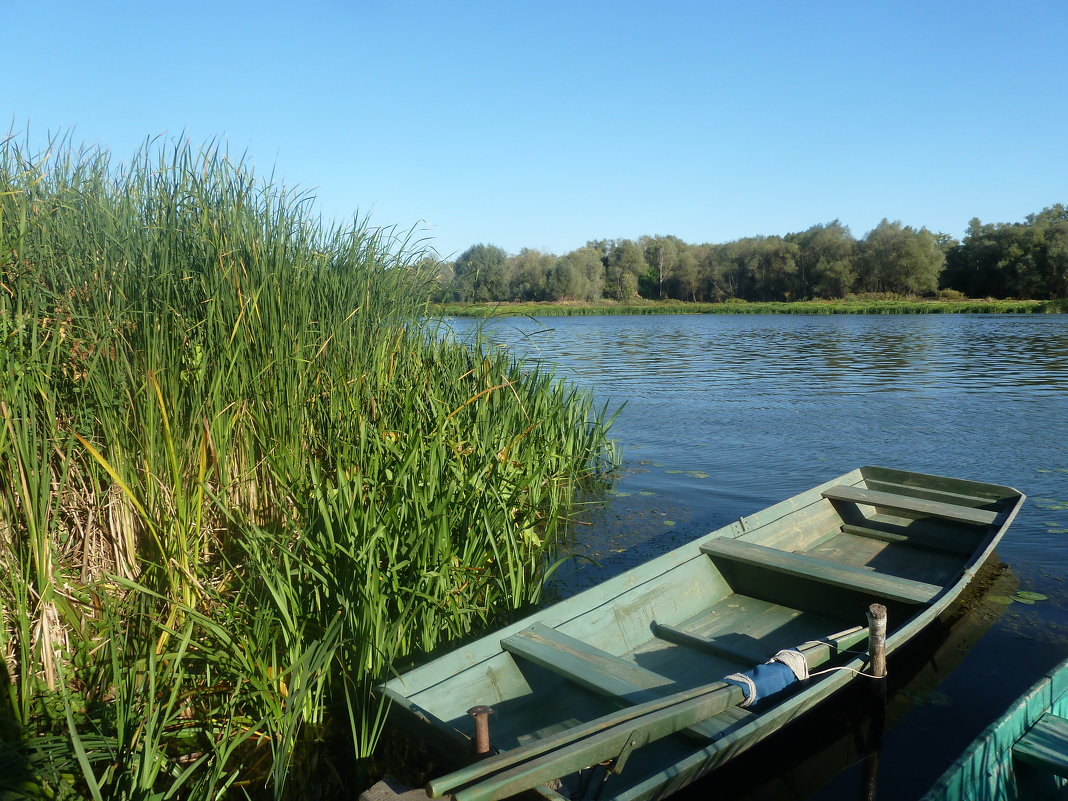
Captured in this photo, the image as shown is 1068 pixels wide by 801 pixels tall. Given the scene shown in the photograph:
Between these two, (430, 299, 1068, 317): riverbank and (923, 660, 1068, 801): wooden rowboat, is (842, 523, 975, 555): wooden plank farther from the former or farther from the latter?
(430, 299, 1068, 317): riverbank

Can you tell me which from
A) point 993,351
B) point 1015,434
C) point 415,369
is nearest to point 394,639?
point 415,369

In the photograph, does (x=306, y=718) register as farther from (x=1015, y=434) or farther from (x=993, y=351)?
(x=993, y=351)

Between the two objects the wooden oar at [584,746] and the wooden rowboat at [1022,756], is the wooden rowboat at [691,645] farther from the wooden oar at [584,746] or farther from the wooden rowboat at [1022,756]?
the wooden rowboat at [1022,756]

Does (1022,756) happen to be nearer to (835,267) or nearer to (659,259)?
(835,267)

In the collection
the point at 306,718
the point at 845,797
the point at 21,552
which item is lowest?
the point at 845,797

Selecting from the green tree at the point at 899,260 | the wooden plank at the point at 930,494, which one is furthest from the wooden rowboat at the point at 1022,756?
the green tree at the point at 899,260

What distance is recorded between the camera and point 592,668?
3078mm

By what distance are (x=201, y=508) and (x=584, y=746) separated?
206 cm

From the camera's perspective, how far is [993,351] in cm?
2061

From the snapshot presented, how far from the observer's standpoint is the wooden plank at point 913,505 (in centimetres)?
522

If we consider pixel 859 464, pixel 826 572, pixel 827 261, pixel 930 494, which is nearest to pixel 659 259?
pixel 827 261

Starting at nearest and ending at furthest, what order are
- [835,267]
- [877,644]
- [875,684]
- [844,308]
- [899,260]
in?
1. [877,644]
2. [875,684]
3. [844,308]
4. [899,260]
5. [835,267]

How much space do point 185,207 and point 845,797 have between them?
4.39m

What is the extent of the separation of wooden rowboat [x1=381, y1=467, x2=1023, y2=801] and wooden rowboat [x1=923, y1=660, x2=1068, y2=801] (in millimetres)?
661
